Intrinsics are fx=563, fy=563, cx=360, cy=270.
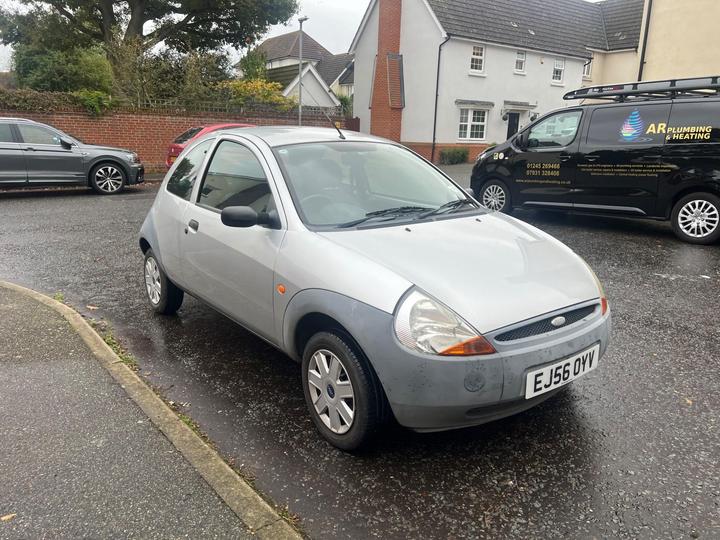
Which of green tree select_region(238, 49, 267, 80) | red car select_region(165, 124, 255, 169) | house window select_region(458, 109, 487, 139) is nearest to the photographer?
red car select_region(165, 124, 255, 169)

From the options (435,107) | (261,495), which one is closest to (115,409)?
(261,495)

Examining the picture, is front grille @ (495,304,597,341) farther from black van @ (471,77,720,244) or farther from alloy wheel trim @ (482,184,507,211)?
alloy wheel trim @ (482,184,507,211)

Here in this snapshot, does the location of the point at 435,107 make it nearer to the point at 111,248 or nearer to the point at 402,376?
the point at 111,248

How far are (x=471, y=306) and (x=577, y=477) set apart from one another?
3.26 feet

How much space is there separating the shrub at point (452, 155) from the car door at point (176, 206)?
21.6 metres

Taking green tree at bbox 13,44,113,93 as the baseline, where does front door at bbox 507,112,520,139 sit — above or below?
below

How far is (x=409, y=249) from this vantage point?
9.95ft

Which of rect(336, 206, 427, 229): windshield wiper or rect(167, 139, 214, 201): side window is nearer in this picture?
rect(336, 206, 427, 229): windshield wiper

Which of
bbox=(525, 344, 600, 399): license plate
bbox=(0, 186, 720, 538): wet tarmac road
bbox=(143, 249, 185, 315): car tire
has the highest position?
bbox=(525, 344, 600, 399): license plate

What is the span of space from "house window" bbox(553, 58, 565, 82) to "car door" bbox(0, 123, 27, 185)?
25614 mm

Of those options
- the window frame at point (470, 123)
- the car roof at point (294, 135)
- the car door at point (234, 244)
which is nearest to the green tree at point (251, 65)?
the window frame at point (470, 123)

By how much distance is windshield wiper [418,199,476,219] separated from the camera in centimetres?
371

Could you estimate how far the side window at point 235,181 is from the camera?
3.65 meters

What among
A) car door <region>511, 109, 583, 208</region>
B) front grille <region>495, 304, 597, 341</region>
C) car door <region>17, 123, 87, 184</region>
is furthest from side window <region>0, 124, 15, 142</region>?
front grille <region>495, 304, 597, 341</region>
